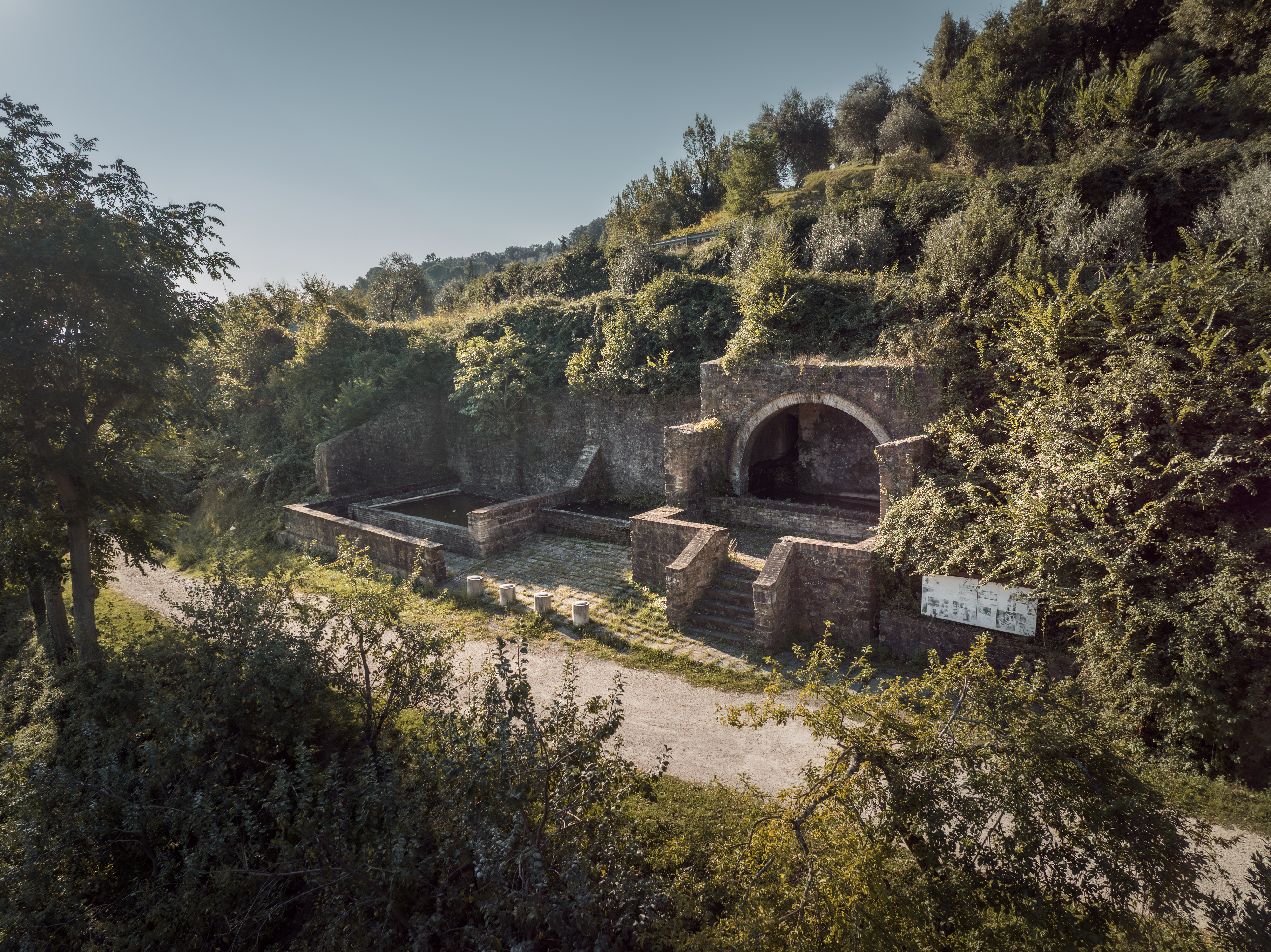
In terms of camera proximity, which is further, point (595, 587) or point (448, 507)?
point (448, 507)

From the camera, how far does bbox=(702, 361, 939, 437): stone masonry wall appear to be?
934 cm

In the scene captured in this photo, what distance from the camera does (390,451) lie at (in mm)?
16688

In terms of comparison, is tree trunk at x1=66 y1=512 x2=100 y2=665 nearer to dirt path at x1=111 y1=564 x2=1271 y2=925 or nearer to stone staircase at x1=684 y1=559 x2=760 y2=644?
dirt path at x1=111 y1=564 x2=1271 y2=925

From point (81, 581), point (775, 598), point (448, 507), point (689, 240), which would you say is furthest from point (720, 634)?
point (689, 240)

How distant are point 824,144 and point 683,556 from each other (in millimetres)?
31531

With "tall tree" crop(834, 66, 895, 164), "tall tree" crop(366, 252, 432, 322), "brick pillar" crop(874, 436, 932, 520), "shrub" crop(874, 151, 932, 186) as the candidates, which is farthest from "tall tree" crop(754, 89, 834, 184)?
"brick pillar" crop(874, 436, 932, 520)

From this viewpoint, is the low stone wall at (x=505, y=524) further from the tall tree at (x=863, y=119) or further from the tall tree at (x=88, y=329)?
the tall tree at (x=863, y=119)

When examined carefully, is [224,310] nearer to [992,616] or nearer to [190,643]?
[190,643]

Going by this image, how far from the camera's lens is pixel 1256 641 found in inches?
172

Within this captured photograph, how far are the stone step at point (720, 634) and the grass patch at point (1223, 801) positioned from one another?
4050 millimetres

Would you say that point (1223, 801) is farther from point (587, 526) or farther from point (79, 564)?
point (79, 564)

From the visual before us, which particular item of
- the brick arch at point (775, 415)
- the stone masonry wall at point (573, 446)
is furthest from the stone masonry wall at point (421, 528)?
the brick arch at point (775, 415)

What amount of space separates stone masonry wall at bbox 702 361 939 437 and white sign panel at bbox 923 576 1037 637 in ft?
12.2

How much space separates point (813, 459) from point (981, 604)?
25.1 ft
